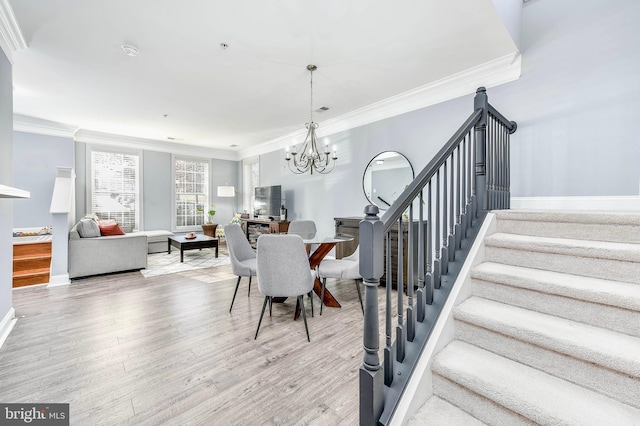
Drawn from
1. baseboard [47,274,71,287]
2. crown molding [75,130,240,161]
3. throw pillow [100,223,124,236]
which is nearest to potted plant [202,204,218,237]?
crown molding [75,130,240,161]

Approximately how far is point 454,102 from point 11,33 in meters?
4.67

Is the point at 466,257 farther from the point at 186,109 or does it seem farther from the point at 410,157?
the point at 186,109

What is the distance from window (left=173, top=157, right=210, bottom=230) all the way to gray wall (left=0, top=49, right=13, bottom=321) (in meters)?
4.87

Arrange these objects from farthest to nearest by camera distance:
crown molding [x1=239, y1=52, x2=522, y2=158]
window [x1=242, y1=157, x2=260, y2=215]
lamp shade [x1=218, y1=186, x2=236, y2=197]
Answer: window [x1=242, y1=157, x2=260, y2=215]
lamp shade [x1=218, y1=186, x2=236, y2=197]
crown molding [x1=239, y1=52, x2=522, y2=158]

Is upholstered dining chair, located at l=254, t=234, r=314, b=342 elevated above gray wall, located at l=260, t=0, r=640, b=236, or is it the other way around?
gray wall, located at l=260, t=0, r=640, b=236

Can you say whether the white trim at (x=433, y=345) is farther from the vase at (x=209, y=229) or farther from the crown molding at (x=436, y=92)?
the vase at (x=209, y=229)

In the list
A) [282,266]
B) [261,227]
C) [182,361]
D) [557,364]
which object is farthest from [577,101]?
[261,227]

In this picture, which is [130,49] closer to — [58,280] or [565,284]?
[58,280]

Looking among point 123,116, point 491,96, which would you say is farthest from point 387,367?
point 123,116

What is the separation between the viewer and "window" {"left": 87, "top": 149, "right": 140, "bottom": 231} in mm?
6363

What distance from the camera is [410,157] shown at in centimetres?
411

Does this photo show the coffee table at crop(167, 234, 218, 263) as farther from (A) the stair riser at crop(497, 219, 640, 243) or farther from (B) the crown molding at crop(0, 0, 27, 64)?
(A) the stair riser at crop(497, 219, 640, 243)

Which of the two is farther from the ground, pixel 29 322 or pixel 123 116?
pixel 123 116

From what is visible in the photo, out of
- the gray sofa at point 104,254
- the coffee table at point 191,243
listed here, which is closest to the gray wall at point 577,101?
the coffee table at point 191,243
